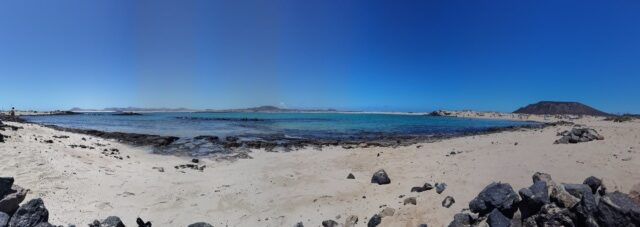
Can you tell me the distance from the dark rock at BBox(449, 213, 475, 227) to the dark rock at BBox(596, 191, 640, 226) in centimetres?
188

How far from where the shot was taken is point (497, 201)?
625 cm

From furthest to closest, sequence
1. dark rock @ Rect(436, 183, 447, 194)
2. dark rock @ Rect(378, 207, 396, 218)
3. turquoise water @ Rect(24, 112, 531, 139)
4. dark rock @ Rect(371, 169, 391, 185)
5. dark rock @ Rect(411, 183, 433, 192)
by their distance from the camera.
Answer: turquoise water @ Rect(24, 112, 531, 139), dark rock @ Rect(371, 169, 391, 185), dark rock @ Rect(411, 183, 433, 192), dark rock @ Rect(436, 183, 447, 194), dark rock @ Rect(378, 207, 396, 218)

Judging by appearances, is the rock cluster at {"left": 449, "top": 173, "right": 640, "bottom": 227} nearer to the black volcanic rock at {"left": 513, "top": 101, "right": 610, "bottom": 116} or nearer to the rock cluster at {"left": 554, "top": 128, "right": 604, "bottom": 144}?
the rock cluster at {"left": 554, "top": 128, "right": 604, "bottom": 144}

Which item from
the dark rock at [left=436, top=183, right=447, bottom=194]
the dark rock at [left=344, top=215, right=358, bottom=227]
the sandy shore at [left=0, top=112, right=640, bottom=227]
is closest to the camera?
the dark rock at [left=344, top=215, right=358, bottom=227]

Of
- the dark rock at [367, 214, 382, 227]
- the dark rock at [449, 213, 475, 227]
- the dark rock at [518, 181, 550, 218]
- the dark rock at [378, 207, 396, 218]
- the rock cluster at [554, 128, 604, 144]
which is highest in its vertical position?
the rock cluster at [554, 128, 604, 144]

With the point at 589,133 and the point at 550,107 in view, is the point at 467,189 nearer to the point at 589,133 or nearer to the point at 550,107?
the point at 589,133

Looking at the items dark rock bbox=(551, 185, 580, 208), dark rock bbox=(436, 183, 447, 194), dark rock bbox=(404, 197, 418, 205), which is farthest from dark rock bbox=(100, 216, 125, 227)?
dark rock bbox=(551, 185, 580, 208)

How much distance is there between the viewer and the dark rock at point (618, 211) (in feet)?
15.6

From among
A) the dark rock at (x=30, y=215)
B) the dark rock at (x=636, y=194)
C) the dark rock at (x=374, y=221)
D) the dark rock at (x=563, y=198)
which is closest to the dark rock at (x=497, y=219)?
the dark rock at (x=563, y=198)

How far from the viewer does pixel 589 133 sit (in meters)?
13.2

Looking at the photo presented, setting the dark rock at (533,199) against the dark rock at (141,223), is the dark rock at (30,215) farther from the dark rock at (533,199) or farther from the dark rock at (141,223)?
the dark rock at (533,199)

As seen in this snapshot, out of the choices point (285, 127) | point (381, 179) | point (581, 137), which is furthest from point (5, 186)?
point (285, 127)

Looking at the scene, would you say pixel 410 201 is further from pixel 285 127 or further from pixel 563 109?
pixel 563 109

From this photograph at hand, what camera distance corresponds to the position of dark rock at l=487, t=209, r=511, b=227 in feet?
18.8
